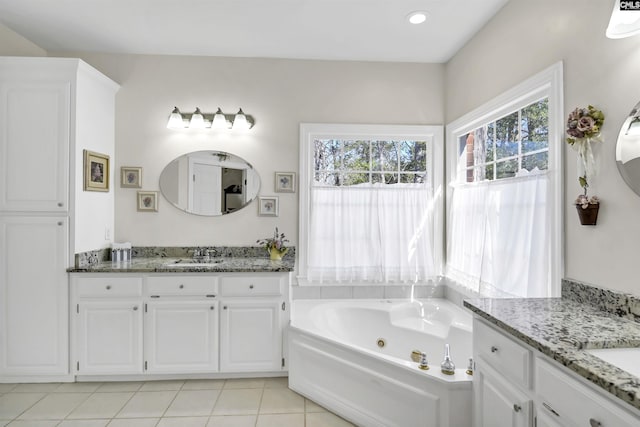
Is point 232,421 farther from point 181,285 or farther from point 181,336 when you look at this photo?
point 181,285

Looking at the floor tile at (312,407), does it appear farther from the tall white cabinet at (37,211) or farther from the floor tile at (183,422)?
the tall white cabinet at (37,211)

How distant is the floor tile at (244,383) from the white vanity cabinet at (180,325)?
15 centimetres

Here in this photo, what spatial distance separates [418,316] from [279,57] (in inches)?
103

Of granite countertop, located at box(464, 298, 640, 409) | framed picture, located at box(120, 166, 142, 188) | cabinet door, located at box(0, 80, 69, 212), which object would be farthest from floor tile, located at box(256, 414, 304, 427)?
framed picture, located at box(120, 166, 142, 188)

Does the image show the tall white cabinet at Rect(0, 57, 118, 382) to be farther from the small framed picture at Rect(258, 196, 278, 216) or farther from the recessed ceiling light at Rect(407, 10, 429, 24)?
the recessed ceiling light at Rect(407, 10, 429, 24)

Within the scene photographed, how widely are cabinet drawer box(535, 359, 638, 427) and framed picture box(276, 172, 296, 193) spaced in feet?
7.96

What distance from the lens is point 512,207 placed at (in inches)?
90.7

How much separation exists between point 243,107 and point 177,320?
1903 millimetres

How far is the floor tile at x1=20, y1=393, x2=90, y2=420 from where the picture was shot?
230cm

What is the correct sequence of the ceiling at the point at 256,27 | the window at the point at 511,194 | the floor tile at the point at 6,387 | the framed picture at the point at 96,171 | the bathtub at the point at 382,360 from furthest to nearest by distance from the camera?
the framed picture at the point at 96,171 → the floor tile at the point at 6,387 → the ceiling at the point at 256,27 → the window at the point at 511,194 → the bathtub at the point at 382,360

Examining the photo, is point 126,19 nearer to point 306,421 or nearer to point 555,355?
point 306,421

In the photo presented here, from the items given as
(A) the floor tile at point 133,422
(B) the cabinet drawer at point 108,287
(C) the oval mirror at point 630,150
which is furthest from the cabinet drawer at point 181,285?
(C) the oval mirror at point 630,150

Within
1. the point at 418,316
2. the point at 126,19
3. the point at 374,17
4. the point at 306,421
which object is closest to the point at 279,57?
the point at 374,17

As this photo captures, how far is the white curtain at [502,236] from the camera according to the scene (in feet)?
6.80
